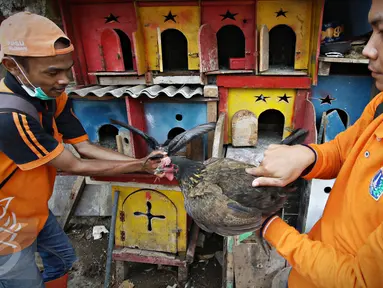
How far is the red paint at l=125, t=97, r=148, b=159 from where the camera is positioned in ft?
8.75

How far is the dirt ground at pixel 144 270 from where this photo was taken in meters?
3.21

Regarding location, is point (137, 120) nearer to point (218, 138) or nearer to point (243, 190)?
point (218, 138)

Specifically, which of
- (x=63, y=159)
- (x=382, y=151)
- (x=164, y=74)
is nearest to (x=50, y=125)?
(x=63, y=159)

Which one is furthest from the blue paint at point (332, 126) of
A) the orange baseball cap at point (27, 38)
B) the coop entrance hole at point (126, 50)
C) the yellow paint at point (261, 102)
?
the orange baseball cap at point (27, 38)

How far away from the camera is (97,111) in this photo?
294cm

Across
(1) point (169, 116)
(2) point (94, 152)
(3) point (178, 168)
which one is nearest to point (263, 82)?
(1) point (169, 116)

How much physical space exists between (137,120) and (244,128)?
107 cm

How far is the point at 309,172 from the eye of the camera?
134 centimetres

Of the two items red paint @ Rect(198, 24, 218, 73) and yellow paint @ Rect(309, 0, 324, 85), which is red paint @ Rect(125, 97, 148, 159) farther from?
yellow paint @ Rect(309, 0, 324, 85)

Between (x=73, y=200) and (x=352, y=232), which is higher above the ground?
(x=352, y=232)

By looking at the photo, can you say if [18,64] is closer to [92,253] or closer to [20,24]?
[20,24]

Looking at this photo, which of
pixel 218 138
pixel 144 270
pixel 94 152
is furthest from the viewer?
pixel 144 270

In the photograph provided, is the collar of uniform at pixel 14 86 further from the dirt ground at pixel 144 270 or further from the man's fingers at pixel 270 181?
the dirt ground at pixel 144 270

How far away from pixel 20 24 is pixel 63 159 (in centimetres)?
79
